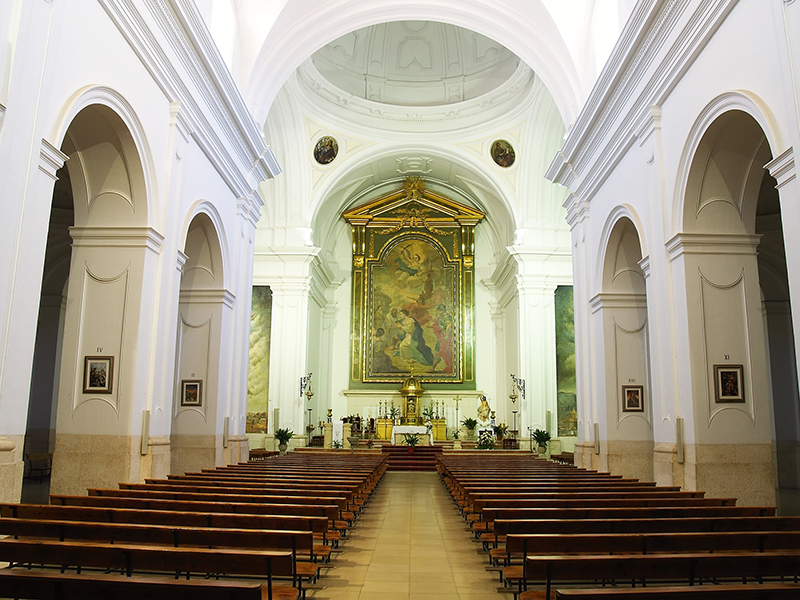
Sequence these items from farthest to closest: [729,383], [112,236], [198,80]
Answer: [198,80], [112,236], [729,383]

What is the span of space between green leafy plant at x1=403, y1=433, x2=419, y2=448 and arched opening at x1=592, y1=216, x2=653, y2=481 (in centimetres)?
927

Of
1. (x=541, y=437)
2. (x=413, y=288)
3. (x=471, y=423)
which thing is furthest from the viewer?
(x=413, y=288)

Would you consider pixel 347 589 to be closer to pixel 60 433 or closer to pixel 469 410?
pixel 60 433

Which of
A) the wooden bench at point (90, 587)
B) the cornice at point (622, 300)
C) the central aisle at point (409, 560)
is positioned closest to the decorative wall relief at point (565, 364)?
the cornice at point (622, 300)

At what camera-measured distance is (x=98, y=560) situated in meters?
3.64

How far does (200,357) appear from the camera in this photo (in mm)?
12633

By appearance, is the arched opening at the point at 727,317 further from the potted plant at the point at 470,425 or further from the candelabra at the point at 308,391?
the potted plant at the point at 470,425

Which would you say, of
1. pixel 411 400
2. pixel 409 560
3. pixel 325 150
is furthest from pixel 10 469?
pixel 411 400

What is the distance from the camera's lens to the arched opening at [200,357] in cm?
1223

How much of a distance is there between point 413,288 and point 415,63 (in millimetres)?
9029

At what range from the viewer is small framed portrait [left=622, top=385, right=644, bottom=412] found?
12172mm

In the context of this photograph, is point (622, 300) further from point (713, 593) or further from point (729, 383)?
point (713, 593)

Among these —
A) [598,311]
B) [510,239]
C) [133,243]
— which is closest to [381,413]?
[510,239]

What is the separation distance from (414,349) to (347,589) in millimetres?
22284
